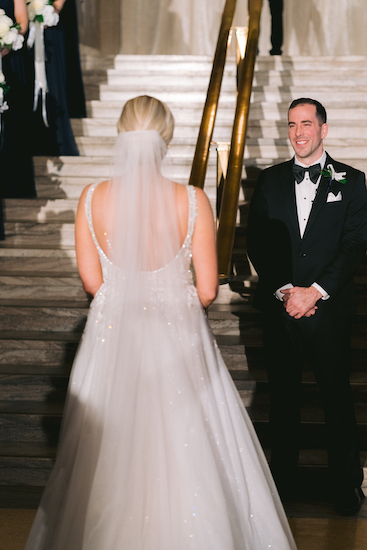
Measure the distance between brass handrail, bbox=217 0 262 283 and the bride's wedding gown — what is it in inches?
40.0

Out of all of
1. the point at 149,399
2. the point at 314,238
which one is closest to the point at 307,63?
the point at 314,238

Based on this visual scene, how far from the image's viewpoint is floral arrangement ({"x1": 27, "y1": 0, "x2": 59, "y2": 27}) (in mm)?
4820

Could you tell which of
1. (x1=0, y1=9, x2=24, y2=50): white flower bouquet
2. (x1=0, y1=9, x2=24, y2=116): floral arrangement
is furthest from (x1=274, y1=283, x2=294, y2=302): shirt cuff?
(x1=0, y1=9, x2=24, y2=50): white flower bouquet

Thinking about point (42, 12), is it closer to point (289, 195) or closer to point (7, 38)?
point (7, 38)

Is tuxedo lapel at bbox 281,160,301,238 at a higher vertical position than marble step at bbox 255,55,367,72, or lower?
lower

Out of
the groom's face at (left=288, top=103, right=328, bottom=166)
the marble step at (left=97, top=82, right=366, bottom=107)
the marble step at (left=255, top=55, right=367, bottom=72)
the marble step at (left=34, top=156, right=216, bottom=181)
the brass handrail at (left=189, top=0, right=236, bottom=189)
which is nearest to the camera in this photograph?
the groom's face at (left=288, top=103, right=328, bottom=166)

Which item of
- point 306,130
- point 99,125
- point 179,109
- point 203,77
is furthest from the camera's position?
point 203,77

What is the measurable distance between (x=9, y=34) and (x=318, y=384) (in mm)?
3392

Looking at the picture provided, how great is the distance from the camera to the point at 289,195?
8.58 feet

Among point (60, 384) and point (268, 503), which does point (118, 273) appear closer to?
point (268, 503)

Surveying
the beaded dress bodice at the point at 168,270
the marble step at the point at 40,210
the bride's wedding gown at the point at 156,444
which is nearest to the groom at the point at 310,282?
the bride's wedding gown at the point at 156,444

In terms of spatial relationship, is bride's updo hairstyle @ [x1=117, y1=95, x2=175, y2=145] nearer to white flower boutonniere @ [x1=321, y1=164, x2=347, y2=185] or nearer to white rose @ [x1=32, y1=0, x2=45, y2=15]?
white flower boutonniere @ [x1=321, y1=164, x2=347, y2=185]

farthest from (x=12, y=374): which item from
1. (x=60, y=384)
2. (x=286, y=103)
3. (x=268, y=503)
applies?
(x=286, y=103)

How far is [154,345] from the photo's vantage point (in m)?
1.92
